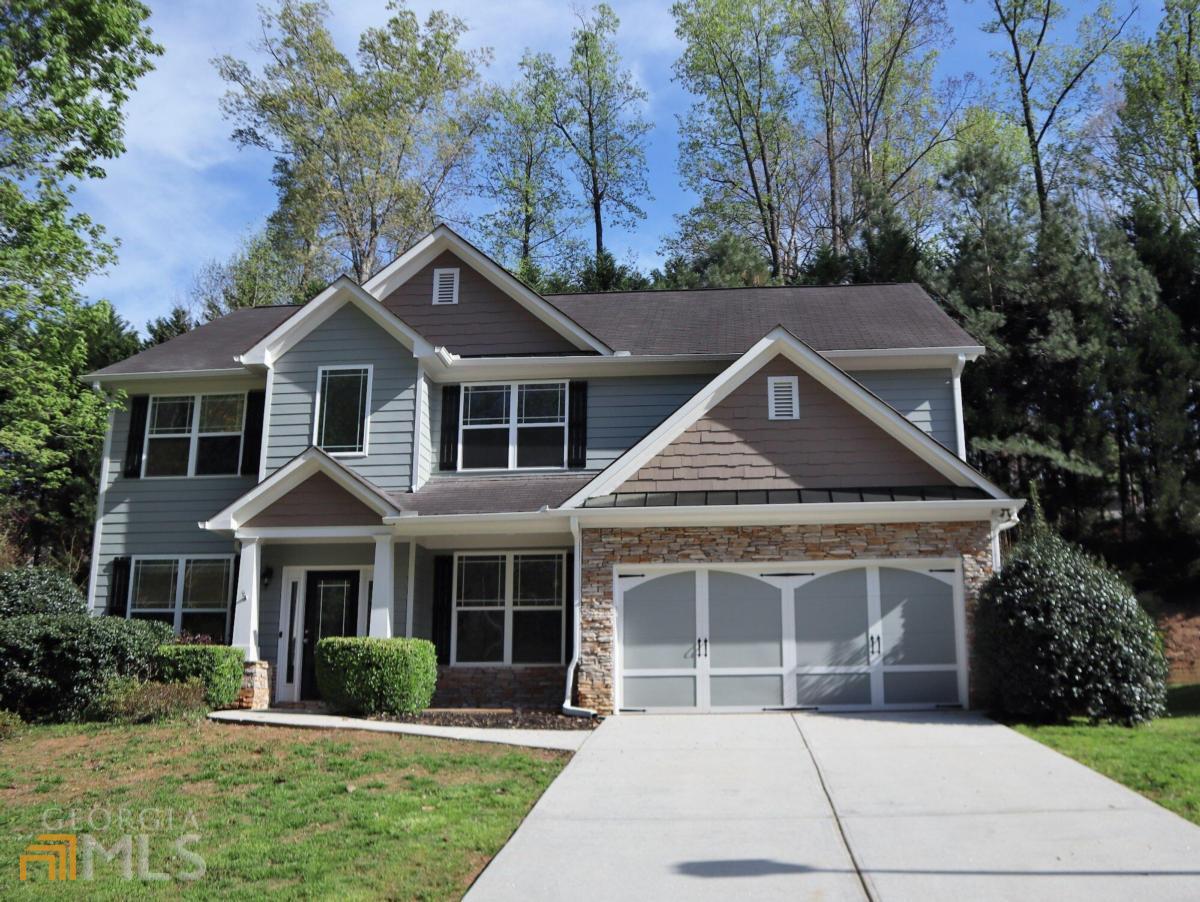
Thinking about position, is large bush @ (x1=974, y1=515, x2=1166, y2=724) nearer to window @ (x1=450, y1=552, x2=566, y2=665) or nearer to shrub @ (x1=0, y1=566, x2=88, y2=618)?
window @ (x1=450, y1=552, x2=566, y2=665)

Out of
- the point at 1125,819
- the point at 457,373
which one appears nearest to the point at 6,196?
the point at 457,373

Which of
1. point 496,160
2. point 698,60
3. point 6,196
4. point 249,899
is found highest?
point 698,60

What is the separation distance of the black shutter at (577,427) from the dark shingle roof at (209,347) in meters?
4.97

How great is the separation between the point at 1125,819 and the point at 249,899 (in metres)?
5.74

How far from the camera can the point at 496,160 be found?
3156 cm

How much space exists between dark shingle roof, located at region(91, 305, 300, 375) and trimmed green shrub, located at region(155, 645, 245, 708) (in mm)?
4967

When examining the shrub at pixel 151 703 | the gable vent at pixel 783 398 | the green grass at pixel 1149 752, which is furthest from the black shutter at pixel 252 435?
the green grass at pixel 1149 752

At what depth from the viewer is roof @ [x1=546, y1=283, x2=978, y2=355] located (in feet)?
51.0

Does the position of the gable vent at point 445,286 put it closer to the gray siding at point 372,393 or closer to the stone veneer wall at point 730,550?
the gray siding at point 372,393

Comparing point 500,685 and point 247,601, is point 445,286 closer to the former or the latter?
point 247,601

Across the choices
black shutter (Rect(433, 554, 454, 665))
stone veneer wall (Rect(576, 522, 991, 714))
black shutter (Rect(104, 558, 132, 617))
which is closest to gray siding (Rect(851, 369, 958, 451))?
stone veneer wall (Rect(576, 522, 991, 714))

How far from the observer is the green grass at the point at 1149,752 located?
7.39 metres

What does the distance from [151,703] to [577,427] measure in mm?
7219

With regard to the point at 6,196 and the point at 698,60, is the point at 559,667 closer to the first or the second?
the point at 6,196
